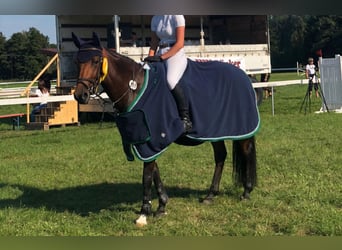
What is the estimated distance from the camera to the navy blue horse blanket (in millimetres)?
3861

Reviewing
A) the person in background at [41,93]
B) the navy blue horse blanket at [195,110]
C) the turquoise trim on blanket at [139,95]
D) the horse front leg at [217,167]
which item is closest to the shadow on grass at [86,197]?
the horse front leg at [217,167]

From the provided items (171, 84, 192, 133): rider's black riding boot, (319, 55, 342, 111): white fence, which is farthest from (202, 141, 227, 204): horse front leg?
(319, 55, 342, 111): white fence

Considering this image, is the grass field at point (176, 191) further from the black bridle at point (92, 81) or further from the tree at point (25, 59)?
the tree at point (25, 59)

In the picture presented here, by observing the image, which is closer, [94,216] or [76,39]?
[76,39]

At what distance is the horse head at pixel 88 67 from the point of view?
12.0 feet

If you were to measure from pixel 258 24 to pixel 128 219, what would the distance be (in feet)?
44.0

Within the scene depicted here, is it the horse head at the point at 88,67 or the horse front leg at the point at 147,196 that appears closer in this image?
the horse head at the point at 88,67

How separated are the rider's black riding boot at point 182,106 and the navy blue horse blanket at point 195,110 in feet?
0.17

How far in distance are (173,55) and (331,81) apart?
A: 1032cm

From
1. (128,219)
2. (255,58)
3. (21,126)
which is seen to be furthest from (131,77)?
(255,58)

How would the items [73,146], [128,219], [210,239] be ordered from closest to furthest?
[210,239], [128,219], [73,146]

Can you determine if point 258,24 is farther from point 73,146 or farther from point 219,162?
point 219,162

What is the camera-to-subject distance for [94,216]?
169 inches

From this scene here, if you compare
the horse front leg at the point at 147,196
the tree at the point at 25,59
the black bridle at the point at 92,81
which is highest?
the tree at the point at 25,59
